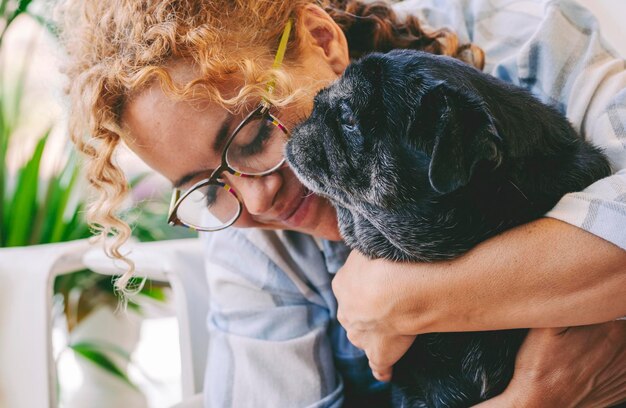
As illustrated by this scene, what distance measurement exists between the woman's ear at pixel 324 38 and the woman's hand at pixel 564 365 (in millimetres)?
578

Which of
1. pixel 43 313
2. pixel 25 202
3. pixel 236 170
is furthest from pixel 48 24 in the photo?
pixel 236 170

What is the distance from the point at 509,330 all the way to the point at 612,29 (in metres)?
0.86

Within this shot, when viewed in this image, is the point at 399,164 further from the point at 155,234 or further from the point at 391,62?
the point at 155,234

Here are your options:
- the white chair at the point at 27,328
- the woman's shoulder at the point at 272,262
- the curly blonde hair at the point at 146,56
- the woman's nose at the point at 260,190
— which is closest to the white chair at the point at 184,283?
the white chair at the point at 27,328

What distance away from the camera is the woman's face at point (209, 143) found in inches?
37.5

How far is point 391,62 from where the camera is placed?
2.79 ft

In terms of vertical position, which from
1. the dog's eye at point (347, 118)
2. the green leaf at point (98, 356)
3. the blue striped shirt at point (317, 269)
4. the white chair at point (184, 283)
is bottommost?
the green leaf at point (98, 356)

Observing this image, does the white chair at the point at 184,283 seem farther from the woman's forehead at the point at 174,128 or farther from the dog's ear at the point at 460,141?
Result: the dog's ear at the point at 460,141

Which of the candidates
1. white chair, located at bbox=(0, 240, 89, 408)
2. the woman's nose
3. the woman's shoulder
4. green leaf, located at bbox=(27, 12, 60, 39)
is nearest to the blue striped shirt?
the woman's shoulder

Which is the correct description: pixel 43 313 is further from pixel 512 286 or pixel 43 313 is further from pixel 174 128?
pixel 512 286

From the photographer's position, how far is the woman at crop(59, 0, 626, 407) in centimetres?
87

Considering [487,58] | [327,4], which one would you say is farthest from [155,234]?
[487,58]

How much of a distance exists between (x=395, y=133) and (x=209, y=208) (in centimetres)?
45

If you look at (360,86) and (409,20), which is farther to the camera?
(409,20)
